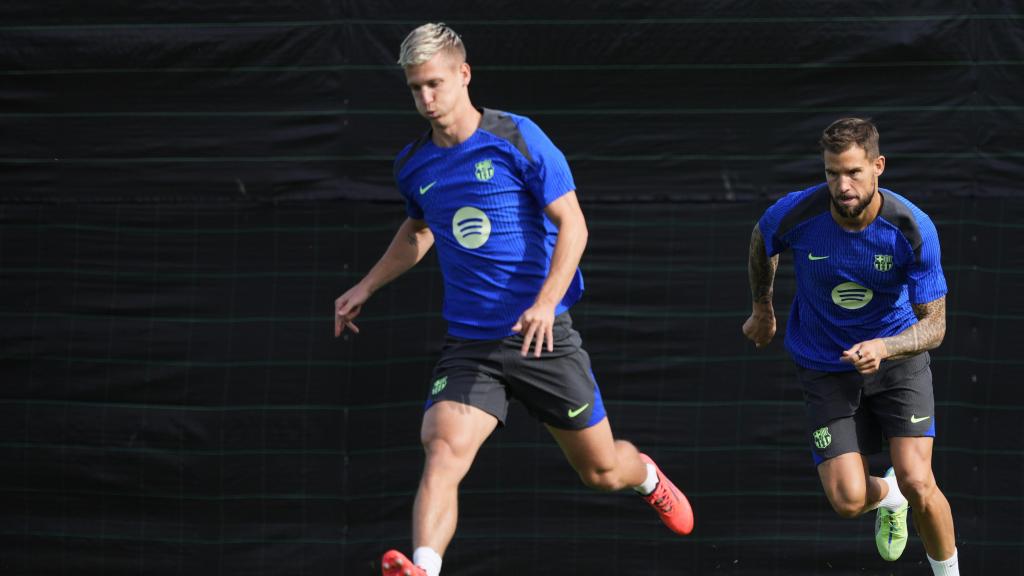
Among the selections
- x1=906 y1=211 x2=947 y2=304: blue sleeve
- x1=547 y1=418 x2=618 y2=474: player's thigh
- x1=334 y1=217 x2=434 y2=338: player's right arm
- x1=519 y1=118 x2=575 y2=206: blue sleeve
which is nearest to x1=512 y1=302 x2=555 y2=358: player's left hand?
x1=519 y1=118 x2=575 y2=206: blue sleeve

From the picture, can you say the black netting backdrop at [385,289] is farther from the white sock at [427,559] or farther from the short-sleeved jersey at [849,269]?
the white sock at [427,559]

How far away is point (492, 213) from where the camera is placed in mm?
4824

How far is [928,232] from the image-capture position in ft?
16.8

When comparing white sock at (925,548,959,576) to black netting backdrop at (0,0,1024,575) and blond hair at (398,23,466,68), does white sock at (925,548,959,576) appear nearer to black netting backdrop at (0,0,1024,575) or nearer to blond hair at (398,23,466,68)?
black netting backdrop at (0,0,1024,575)

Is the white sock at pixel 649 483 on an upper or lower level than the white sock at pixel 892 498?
upper

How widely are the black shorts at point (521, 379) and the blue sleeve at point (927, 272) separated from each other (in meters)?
1.29

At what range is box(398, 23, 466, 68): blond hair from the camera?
4.61m

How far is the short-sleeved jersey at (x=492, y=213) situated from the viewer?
480cm

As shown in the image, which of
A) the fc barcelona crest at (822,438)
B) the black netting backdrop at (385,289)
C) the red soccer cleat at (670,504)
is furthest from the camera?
the black netting backdrop at (385,289)

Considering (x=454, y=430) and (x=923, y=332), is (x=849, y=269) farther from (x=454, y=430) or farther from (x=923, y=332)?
(x=454, y=430)

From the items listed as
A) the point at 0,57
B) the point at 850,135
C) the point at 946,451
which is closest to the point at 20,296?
the point at 0,57

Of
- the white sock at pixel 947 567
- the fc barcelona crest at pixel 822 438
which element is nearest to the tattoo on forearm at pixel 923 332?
the fc barcelona crest at pixel 822 438

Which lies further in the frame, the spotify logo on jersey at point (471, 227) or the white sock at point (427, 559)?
the spotify logo on jersey at point (471, 227)

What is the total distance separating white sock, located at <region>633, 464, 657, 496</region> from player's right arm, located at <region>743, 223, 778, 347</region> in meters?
0.70
